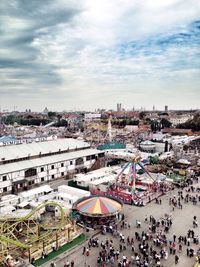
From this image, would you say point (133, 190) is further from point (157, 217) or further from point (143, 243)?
point (143, 243)

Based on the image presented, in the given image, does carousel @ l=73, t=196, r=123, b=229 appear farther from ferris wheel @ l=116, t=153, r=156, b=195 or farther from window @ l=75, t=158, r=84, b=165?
window @ l=75, t=158, r=84, b=165

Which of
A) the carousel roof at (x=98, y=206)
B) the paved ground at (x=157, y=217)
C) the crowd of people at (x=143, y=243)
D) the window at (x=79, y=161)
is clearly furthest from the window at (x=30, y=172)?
the crowd of people at (x=143, y=243)

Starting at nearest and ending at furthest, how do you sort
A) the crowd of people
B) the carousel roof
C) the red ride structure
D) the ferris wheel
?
the crowd of people < the carousel roof < the red ride structure < the ferris wheel

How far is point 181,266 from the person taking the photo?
56.6 ft

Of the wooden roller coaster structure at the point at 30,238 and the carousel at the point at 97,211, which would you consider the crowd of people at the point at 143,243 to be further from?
the wooden roller coaster structure at the point at 30,238

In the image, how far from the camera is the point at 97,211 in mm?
22922

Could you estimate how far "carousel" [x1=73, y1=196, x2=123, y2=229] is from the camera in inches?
902

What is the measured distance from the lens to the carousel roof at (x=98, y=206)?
75.2ft

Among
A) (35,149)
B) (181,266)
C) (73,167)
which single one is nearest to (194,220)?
(181,266)

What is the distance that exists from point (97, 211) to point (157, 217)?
18.9ft

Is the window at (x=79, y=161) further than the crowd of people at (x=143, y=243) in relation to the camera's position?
Yes

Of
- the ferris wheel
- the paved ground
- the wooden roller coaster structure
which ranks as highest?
the ferris wheel

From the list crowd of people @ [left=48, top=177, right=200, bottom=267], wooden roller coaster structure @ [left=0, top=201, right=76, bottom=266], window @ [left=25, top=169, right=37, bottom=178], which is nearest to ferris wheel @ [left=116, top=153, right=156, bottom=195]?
crowd of people @ [left=48, top=177, right=200, bottom=267]

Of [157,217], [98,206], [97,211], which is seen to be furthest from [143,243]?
[157,217]
